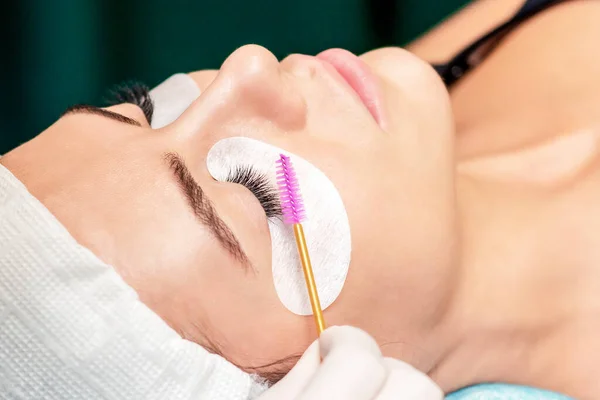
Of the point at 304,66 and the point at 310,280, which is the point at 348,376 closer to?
the point at 310,280

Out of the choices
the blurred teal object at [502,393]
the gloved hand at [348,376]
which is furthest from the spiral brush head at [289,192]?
the blurred teal object at [502,393]

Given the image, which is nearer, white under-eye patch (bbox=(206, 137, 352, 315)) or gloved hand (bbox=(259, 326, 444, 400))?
gloved hand (bbox=(259, 326, 444, 400))

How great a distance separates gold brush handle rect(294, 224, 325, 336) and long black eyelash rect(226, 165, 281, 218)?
1.9 inches

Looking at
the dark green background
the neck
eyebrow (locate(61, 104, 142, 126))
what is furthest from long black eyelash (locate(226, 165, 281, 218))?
the dark green background

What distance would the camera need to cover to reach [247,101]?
0.72 meters

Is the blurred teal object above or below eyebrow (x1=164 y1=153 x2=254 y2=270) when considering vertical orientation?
below

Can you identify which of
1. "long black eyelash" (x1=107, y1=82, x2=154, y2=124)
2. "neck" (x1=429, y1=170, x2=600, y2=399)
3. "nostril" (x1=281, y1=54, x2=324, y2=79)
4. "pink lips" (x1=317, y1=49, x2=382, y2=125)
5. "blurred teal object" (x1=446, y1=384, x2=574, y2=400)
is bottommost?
"blurred teal object" (x1=446, y1=384, x2=574, y2=400)

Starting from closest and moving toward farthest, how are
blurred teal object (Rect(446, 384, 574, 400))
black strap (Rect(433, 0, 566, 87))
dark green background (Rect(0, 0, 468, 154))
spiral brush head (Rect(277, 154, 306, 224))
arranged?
spiral brush head (Rect(277, 154, 306, 224)), blurred teal object (Rect(446, 384, 574, 400)), black strap (Rect(433, 0, 566, 87)), dark green background (Rect(0, 0, 468, 154))

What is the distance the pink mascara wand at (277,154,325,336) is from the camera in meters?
0.66

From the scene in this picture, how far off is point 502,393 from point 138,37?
4.08ft

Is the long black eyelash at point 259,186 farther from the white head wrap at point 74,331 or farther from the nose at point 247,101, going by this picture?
the white head wrap at point 74,331

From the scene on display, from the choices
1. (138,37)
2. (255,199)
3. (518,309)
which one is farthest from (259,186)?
(138,37)

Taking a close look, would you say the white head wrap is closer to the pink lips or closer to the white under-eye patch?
the white under-eye patch

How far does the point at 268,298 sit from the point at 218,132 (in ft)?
0.69
